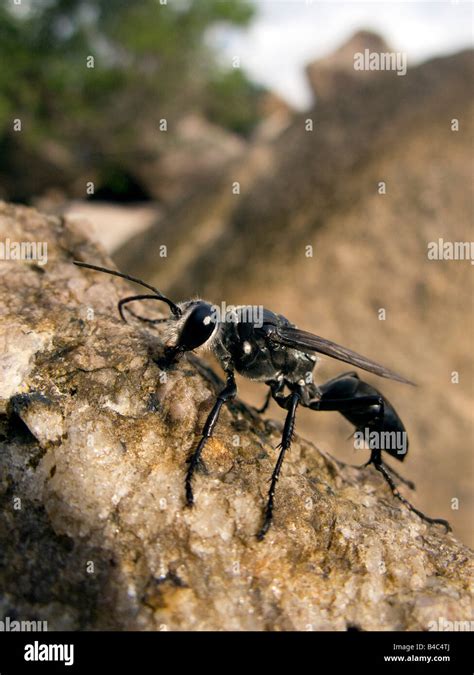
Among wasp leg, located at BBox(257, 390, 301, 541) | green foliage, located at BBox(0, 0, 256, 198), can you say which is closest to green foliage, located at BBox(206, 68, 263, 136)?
green foliage, located at BBox(0, 0, 256, 198)

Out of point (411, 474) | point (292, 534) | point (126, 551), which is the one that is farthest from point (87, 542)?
point (411, 474)

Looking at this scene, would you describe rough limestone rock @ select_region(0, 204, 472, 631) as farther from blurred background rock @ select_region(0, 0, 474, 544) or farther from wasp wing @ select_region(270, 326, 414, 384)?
blurred background rock @ select_region(0, 0, 474, 544)

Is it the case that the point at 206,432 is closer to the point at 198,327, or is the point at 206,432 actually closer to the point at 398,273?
the point at 198,327

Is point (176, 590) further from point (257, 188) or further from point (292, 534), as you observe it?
point (257, 188)
